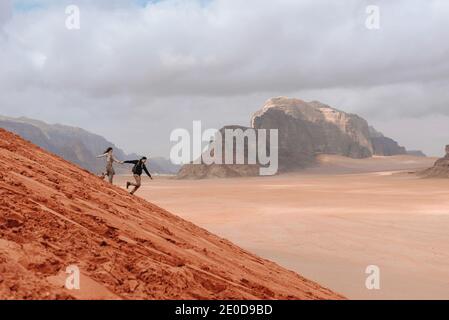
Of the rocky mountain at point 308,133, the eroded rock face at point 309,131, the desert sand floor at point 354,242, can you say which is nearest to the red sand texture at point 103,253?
the desert sand floor at point 354,242

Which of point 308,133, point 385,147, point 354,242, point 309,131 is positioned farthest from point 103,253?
point 385,147

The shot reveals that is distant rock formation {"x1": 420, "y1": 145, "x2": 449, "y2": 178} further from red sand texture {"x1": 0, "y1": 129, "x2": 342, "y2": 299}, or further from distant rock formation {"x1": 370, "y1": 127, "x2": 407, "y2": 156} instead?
distant rock formation {"x1": 370, "y1": 127, "x2": 407, "y2": 156}

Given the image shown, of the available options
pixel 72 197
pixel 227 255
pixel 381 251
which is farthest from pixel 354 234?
pixel 72 197

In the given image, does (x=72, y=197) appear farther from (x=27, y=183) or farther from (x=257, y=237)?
(x=257, y=237)

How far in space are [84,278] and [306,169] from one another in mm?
99001

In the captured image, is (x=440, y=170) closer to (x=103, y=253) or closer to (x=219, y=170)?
(x=219, y=170)

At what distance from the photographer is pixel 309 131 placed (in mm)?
132375

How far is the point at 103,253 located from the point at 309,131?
130504mm

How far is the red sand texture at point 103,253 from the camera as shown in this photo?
445 cm

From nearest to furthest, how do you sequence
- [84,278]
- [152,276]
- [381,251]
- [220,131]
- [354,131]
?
[84,278]
[152,276]
[381,251]
[220,131]
[354,131]

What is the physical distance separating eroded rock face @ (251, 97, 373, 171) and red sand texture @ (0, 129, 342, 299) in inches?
3576

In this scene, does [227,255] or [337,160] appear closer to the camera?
[227,255]

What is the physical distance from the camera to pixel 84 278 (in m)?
4.52
